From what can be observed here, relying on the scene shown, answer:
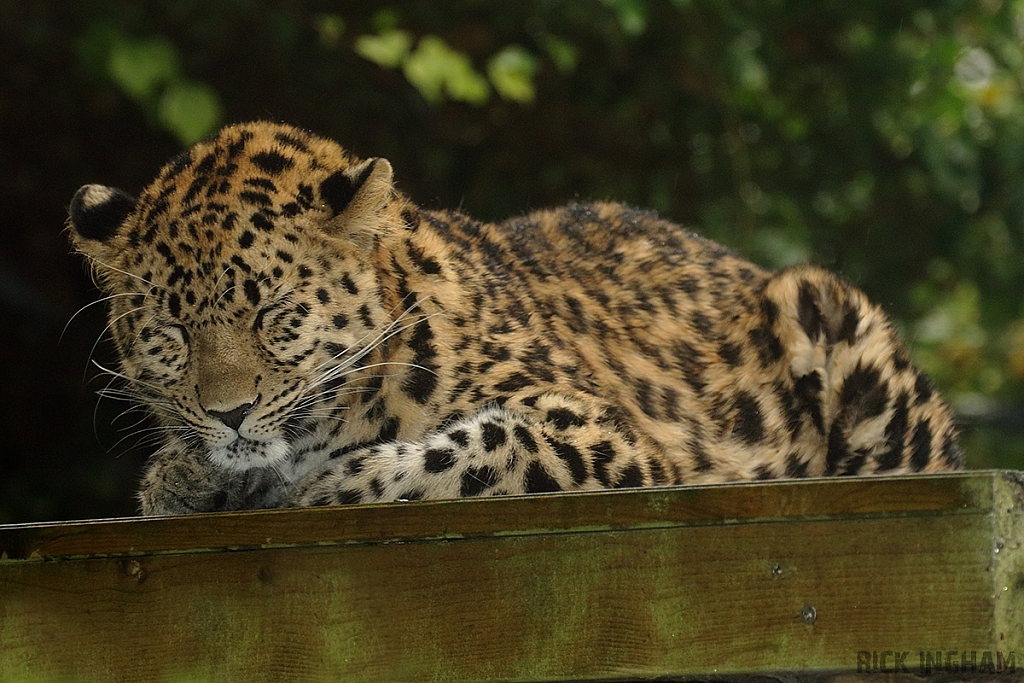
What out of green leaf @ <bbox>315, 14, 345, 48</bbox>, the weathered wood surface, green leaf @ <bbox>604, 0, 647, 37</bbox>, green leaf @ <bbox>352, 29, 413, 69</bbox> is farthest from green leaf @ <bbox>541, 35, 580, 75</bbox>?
the weathered wood surface

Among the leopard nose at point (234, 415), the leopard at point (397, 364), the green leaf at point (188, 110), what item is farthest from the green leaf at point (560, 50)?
the leopard nose at point (234, 415)

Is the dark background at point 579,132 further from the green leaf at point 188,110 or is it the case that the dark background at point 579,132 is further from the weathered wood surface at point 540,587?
the weathered wood surface at point 540,587

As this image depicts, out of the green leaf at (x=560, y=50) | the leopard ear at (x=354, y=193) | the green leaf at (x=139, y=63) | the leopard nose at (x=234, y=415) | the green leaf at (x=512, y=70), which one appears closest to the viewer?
the leopard nose at (x=234, y=415)

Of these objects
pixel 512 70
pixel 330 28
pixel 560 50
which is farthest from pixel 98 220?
pixel 560 50

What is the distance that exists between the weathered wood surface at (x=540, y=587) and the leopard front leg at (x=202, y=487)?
76cm

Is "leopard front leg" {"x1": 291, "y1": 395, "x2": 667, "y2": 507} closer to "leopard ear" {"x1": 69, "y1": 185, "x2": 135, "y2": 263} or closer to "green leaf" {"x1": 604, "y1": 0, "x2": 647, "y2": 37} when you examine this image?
"leopard ear" {"x1": 69, "y1": 185, "x2": 135, "y2": 263}

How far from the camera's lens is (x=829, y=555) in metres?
2.98

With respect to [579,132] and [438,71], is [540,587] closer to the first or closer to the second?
[438,71]

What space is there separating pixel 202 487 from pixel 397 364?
759mm

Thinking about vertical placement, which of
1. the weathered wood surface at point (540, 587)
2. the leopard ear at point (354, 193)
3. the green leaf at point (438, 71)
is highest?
the green leaf at point (438, 71)

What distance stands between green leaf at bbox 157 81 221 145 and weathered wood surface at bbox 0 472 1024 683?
364 centimetres

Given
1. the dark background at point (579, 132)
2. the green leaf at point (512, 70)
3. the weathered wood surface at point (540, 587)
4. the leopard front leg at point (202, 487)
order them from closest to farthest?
the weathered wood surface at point (540, 587) < the leopard front leg at point (202, 487) < the green leaf at point (512, 70) < the dark background at point (579, 132)

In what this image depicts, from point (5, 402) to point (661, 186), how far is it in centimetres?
467

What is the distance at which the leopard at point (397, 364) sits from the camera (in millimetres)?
3738
